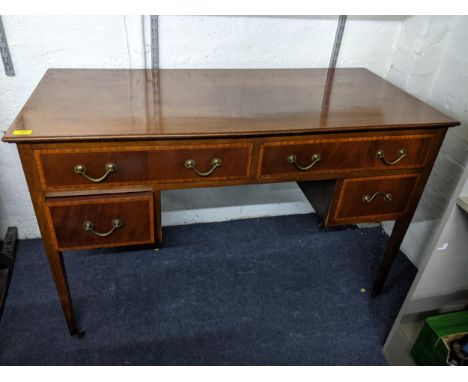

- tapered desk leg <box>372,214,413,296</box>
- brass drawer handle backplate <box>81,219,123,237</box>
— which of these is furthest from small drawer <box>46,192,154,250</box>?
tapered desk leg <box>372,214,413,296</box>

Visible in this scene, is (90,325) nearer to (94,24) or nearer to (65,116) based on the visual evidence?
(65,116)

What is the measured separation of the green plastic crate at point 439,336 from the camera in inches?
50.6

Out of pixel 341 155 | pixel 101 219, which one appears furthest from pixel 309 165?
pixel 101 219

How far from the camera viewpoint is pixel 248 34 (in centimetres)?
156

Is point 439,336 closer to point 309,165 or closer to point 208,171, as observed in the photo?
point 309,165

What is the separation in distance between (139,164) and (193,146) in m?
0.15

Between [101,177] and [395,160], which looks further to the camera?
[395,160]

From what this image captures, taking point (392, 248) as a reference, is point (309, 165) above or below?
above

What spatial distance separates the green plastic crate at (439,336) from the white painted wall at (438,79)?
514 millimetres

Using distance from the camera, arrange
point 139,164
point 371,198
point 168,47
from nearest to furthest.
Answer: point 139,164, point 371,198, point 168,47

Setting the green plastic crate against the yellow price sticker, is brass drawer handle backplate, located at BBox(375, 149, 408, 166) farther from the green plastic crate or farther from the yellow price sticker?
the yellow price sticker

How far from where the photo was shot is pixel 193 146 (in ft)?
3.59

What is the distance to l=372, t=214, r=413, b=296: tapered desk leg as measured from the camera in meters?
1.48

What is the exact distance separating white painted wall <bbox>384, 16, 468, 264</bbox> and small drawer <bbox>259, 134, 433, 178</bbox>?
405mm
